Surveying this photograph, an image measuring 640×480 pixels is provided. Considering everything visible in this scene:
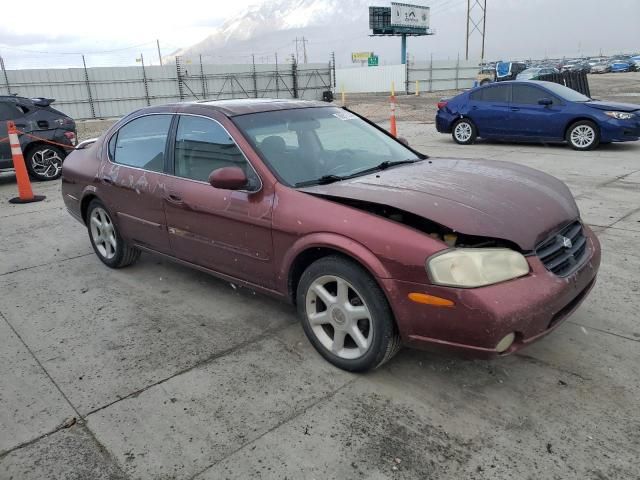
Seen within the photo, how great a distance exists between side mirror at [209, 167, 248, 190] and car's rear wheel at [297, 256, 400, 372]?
70cm

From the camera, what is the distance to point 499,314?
246cm

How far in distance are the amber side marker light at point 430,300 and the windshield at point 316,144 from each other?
1111 millimetres

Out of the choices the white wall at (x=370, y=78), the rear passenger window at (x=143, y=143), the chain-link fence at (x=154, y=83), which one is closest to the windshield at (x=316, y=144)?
the rear passenger window at (x=143, y=143)

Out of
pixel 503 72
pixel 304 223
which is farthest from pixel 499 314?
pixel 503 72

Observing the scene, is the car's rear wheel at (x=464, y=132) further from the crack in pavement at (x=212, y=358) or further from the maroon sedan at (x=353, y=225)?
the crack in pavement at (x=212, y=358)

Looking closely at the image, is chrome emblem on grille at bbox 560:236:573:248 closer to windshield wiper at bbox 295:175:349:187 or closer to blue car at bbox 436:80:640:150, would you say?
windshield wiper at bbox 295:175:349:187

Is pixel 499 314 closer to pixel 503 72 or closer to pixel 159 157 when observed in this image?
pixel 159 157

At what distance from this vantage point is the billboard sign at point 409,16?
52000 millimetres

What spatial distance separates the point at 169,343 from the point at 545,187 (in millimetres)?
2685

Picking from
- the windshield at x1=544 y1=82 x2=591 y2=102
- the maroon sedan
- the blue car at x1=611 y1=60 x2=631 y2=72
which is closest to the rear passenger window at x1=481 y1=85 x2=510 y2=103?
the windshield at x1=544 y1=82 x2=591 y2=102

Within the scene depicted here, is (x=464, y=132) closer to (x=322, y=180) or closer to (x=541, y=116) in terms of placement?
(x=541, y=116)

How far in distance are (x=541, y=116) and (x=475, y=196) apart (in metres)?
8.88

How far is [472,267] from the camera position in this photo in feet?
8.34

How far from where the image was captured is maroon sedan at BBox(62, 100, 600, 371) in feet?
8.46
